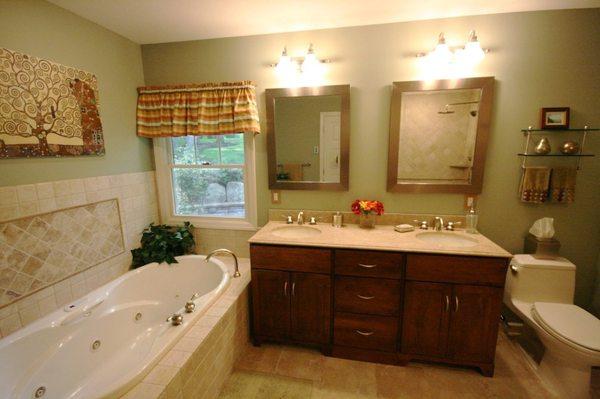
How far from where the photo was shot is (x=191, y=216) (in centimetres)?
247

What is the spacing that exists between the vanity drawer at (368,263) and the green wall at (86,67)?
1.84m

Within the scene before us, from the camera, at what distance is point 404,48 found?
1920mm

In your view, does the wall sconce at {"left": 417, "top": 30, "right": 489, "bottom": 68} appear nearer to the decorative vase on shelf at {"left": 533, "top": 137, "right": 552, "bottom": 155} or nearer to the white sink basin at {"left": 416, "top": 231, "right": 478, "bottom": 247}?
the decorative vase on shelf at {"left": 533, "top": 137, "right": 552, "bottom": 155}

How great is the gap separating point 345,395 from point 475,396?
77 centimetres

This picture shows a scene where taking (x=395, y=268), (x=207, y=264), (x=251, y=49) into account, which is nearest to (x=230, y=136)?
(x=251, y=49)

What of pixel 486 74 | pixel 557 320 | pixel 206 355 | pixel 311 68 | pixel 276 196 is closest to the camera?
pixel 206 355

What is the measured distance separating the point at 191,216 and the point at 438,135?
2222 mm

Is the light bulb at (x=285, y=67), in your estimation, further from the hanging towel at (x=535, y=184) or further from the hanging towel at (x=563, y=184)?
the hanging towel at (x=563, y=184)

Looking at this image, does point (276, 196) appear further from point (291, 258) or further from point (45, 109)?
point (45, 109)

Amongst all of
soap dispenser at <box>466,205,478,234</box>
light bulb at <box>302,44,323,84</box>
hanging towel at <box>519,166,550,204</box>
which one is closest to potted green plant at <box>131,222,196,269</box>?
light bulb at <box>302,44,323,84</box>

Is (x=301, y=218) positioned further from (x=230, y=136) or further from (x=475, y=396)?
(x=475, y=396)

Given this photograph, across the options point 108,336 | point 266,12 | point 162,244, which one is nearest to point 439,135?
point 266,12

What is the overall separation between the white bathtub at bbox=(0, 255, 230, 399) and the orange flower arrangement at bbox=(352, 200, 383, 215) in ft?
3.66

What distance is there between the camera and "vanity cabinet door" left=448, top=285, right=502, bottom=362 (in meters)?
1.60
